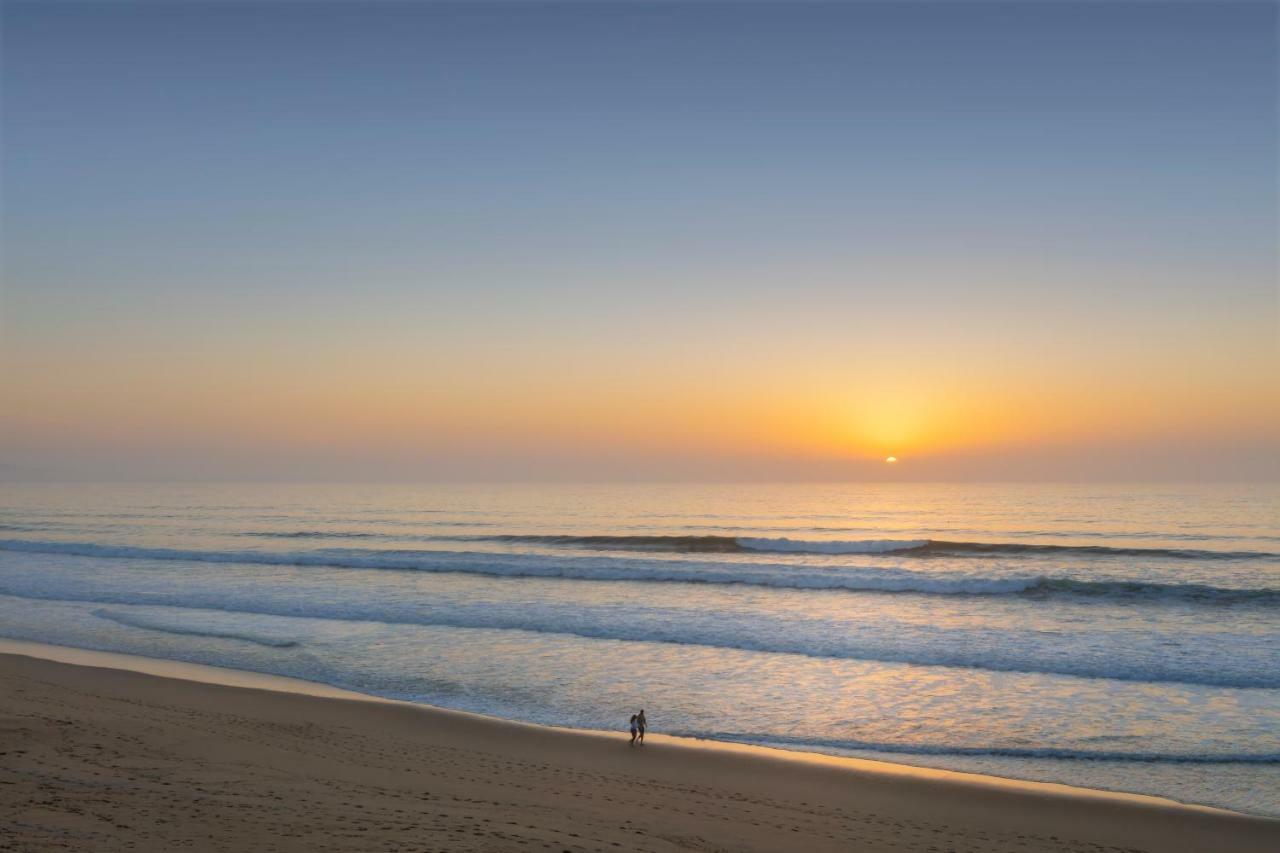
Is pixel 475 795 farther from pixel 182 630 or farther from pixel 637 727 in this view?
pixel 182 630

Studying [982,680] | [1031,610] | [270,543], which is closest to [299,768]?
[982,680]

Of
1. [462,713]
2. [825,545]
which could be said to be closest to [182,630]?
[462,713]

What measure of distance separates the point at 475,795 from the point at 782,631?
14369mm

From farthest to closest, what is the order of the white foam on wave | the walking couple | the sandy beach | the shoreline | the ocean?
the white foam on wave
the ocean
the walking couple
the shoreline
the sandy beach

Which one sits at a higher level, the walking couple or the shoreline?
the walking couple

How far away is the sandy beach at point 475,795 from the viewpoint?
8.52 m

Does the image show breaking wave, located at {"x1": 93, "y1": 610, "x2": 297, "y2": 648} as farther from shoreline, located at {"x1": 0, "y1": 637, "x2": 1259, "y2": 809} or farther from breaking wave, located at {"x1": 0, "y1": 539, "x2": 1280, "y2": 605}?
breaking wave, located at {"x1": 0, "y1": 539, "x2": 1280, "y2": 605}

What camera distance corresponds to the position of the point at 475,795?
34.2 feet

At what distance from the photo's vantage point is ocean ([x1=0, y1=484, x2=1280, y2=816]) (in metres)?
14.0

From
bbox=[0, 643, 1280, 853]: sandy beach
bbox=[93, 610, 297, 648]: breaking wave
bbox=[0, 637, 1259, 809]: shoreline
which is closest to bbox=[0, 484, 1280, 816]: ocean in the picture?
bbox=[93, 610, 297, 648]: breaking wave

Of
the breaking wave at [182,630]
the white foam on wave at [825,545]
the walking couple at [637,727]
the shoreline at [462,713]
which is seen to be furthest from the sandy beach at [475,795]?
the white foam on wave at [825,545]

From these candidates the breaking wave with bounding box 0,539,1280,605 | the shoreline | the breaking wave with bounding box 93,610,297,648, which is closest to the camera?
the shoreline

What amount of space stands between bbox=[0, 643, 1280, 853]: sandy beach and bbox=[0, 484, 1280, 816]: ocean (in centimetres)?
125

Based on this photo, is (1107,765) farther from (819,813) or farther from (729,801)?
(729,801)
